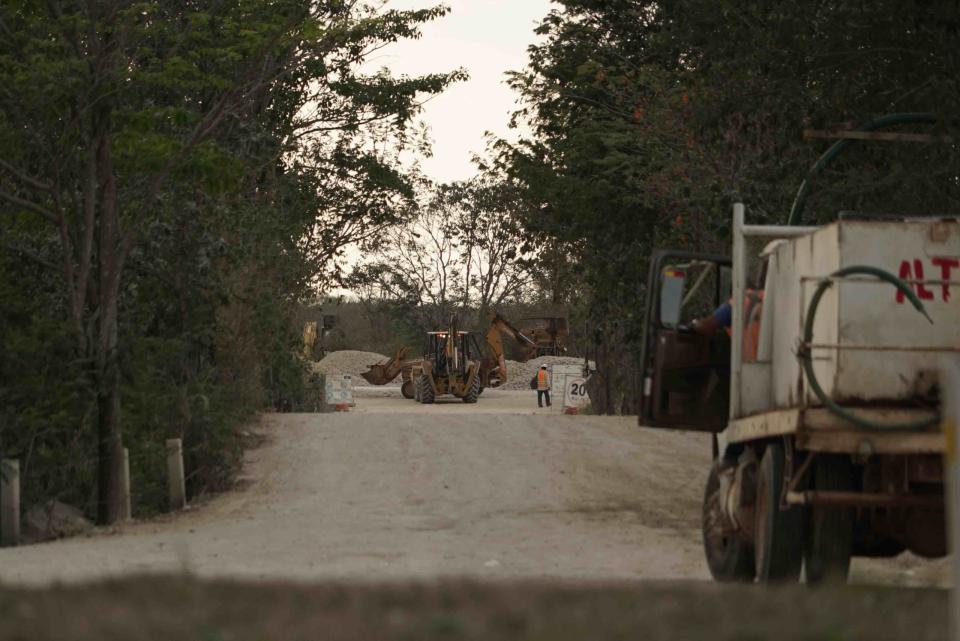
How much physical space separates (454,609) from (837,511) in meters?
4.79

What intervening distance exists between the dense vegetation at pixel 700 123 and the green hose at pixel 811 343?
7.09 metres

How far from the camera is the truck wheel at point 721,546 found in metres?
12.3

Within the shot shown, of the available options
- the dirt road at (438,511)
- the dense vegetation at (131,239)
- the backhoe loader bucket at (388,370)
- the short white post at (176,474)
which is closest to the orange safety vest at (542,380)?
the backhoe loader bucket at (388,370)

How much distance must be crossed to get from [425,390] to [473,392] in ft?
5.68

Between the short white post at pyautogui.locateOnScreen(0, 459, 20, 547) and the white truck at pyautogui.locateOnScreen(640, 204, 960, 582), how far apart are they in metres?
10.5

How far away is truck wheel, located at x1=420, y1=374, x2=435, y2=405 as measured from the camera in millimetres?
54281

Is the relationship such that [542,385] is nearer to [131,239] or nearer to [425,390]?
[425,390]

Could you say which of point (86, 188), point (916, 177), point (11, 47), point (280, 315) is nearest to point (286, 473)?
point (280, 315)

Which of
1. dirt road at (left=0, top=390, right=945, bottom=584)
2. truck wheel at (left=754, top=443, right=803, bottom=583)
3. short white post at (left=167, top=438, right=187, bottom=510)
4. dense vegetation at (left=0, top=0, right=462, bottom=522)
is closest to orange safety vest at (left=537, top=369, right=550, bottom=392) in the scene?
dirt road at (left=0, top=390, right=945, bottom=584)

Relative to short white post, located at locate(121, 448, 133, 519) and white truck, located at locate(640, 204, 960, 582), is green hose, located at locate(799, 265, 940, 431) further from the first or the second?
short white post, located at locate(121, 448, 133, 519)

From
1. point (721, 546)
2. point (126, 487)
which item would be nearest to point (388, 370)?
point (126, 487)

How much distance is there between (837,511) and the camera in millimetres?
10930

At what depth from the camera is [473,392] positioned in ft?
181

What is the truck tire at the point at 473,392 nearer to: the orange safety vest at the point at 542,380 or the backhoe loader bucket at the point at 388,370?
the orange safety vest at the point at 542,380
